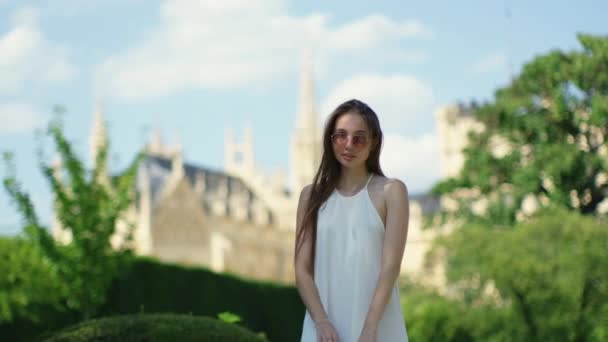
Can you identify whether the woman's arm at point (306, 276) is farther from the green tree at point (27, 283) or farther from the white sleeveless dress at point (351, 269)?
the green tree at point (27, 283)

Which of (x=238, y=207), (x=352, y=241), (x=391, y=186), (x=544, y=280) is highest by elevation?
(x=391, y=186)

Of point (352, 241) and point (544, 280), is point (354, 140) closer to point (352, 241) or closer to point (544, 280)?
point (352, 241)

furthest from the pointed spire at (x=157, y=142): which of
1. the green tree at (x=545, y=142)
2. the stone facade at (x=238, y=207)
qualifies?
the green tree at (x=545, y=142)

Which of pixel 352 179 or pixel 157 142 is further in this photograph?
pixel 157 142

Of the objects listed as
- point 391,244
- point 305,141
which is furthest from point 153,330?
point 305,141

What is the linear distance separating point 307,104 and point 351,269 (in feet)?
215

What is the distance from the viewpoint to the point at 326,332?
3670 millimetres

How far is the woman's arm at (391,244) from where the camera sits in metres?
3.66

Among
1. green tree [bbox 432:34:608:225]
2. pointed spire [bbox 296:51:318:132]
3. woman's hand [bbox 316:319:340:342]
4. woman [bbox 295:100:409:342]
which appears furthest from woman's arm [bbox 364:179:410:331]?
pointed spire [bbox 296:51:318:132]

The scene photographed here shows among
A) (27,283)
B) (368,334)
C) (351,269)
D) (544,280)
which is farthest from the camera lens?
(544,280)

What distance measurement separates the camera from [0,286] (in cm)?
1773

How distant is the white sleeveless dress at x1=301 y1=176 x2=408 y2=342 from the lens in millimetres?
3723

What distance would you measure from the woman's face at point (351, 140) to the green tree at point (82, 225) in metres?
14.2

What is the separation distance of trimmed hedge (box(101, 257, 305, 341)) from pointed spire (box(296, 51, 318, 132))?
40313 mm
